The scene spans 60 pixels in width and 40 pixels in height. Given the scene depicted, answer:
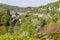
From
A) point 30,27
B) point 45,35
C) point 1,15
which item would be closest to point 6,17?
point 1,15

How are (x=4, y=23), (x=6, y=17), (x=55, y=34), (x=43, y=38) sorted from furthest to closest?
(x=6, y=17) → (x=4, y=23) → (x=43, y=38) → (x=55, y=34)

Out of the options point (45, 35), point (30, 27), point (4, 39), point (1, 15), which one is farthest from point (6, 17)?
point (4, 39)

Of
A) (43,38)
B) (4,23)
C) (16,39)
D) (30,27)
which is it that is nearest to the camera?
(16,39)

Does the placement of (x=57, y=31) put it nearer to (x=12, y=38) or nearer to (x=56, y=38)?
(x=56, y=38)

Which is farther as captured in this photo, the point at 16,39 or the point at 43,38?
the point at 43,38

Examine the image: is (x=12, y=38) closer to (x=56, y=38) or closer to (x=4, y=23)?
(x=56, y=38)

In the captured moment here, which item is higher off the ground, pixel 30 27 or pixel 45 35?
pixel 45 35

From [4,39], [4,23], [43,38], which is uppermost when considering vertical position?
[4,39]

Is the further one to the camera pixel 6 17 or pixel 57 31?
pixel 6 17

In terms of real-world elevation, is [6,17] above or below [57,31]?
below
